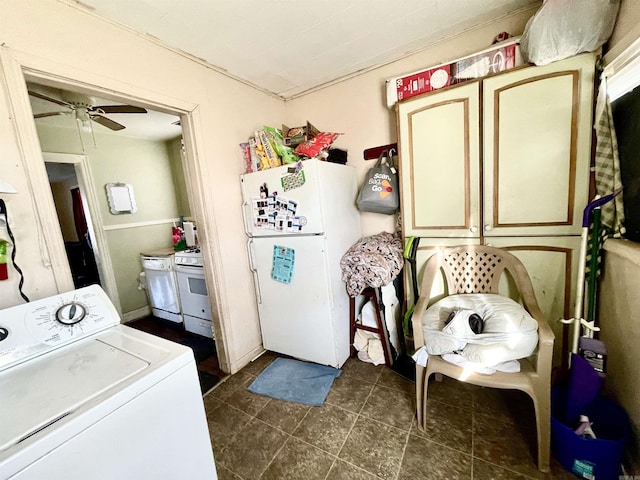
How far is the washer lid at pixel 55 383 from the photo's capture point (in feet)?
2.05

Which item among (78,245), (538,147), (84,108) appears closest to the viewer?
(538,147)

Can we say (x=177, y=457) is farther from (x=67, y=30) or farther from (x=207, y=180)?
(x=67, y=30)

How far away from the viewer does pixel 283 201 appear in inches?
74.2

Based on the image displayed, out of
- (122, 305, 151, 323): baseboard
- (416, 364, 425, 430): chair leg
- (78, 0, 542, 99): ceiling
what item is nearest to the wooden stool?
(416, 364, 425, 430): chair leg

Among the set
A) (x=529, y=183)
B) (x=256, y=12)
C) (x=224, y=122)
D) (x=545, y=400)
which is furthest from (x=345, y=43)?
(x=545, y=400)

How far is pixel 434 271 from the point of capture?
1693mm

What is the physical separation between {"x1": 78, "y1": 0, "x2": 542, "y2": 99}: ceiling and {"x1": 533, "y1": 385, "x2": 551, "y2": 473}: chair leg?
215 centimetres

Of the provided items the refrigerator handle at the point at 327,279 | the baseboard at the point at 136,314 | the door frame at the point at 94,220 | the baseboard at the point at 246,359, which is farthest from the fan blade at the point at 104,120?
the baseboard at the point at 246,359

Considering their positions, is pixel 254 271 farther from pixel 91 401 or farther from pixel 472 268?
pixel 472 268

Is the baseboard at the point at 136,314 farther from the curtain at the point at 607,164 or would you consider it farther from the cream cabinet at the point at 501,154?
the curtain at the point at 607,164

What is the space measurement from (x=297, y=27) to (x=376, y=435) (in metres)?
2.49

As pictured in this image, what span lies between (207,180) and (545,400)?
2.33 metres

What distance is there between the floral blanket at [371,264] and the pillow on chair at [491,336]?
44 cm

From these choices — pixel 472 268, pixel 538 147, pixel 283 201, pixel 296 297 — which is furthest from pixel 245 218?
pixel 538 147
